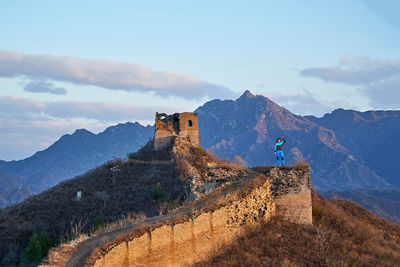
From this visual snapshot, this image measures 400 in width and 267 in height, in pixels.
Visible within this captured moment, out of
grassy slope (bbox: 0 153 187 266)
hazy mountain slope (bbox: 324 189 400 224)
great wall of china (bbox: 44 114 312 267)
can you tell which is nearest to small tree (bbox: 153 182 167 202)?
grassy slope (bbox: 0 153 187 266)

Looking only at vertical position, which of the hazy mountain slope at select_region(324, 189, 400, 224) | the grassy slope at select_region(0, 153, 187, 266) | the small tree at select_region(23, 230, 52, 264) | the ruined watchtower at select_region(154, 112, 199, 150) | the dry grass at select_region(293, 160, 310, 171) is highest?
the ruined watchtower at select_region(154, 112, 199, 150)

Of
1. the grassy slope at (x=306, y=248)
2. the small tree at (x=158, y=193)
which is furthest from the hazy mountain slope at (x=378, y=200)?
the grassy slope at (x=306, y=248)

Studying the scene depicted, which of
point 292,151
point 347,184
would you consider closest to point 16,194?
point 292,151

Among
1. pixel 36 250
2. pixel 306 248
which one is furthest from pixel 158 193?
pixel 306 248

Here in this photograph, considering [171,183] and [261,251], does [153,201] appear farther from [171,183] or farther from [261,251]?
[261,251]

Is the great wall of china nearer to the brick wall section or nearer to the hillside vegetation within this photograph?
the brick wall section

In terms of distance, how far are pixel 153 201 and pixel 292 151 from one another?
150m

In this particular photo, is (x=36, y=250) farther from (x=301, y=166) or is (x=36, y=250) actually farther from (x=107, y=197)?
(x=301, y=166)

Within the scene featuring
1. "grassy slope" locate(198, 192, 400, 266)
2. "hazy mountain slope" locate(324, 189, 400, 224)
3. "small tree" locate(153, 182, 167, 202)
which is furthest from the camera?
"hazy mountain slope" locate(324, 189, 400, 224)

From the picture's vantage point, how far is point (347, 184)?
7244 inches

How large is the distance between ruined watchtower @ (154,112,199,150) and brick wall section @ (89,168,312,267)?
4519cm

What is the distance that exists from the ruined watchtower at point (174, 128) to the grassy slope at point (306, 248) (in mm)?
45464

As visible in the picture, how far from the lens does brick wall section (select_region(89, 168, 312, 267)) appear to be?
14594mm

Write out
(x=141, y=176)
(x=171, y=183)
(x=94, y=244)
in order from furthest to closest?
(x=141, y=176)
(x=171, y=183)
(x=94, y=244)
